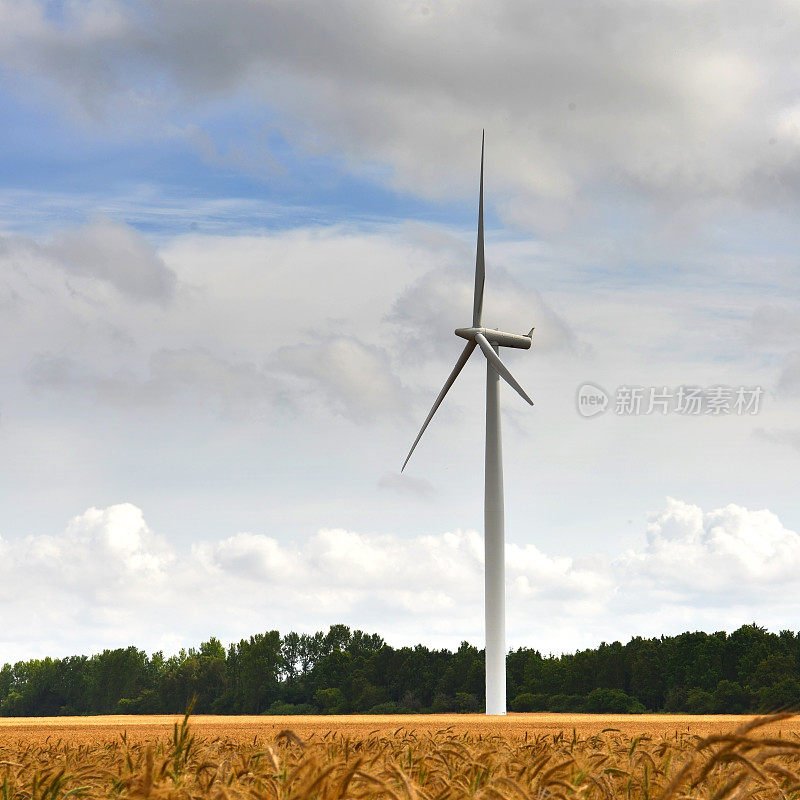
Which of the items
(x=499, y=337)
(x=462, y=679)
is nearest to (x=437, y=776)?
(x=499, y=337)

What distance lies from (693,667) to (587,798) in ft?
336

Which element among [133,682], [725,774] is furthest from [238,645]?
[725,774]

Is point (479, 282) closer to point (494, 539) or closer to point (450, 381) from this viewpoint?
point (450, 381)

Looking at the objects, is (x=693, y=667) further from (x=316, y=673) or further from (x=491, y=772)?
(x=491, y=772)

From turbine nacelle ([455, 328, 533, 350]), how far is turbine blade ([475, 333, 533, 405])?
0.62 metres

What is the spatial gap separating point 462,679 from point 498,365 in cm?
5542

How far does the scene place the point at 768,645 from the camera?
102 meters

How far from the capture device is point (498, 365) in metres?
67.3

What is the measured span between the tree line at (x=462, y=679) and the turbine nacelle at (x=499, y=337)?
3027cm

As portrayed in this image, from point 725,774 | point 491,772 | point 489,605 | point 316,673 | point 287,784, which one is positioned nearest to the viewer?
point 287,784

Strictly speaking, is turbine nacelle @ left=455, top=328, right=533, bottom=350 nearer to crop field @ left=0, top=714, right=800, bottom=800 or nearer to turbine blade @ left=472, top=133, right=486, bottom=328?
turbine blade @ left=472, top=133, right=486, bottom=328

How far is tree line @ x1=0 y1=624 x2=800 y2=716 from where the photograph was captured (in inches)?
3821

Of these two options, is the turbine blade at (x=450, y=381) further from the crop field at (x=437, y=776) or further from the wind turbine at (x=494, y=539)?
the crop field at (x=437, y=776)

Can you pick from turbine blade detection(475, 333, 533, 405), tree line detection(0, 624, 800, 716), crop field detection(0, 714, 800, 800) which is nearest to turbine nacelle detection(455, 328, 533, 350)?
turbine blade detection(475, 333, 533, 405)
